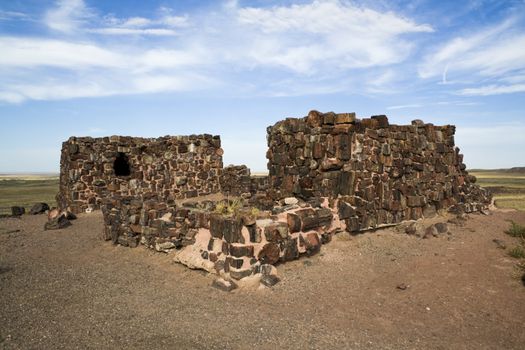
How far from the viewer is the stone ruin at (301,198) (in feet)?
25.3

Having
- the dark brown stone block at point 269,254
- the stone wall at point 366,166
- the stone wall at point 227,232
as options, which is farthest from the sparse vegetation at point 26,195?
the dark brown stone block at point 269,254

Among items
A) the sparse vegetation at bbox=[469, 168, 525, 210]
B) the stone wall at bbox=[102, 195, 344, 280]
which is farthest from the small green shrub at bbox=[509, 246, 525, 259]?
the sparse vegetation at bbox=[469, 168, 525, 210]

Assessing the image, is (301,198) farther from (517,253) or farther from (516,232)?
(516,232)

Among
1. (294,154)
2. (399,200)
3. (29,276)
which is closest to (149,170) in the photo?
(294,154)

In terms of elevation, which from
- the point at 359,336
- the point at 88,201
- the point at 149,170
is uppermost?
the point at 149,170

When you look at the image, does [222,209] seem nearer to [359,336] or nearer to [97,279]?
[97,279]

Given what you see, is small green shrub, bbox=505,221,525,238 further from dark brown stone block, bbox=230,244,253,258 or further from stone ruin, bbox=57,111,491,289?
dark brown stone block, bbox=230,244,253,258

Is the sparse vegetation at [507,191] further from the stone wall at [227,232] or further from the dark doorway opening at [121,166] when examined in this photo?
the dark doorway opening at [121,166]

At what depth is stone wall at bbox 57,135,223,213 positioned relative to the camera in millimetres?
16141

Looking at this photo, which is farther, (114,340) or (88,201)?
Result: (88,201)

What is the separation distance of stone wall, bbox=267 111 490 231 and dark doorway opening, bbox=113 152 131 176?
8.17 metres

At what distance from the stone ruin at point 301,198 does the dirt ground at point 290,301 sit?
0.46m

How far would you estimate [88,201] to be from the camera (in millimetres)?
16297

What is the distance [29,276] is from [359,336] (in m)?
6.58
